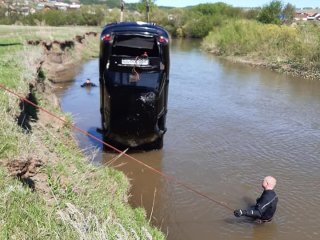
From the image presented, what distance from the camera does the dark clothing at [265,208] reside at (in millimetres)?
7559

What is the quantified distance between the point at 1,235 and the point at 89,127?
9.14 meters

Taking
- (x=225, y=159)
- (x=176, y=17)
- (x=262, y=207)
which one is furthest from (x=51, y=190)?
(x=176, y=17)

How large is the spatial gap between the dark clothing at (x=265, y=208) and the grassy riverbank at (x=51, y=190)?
193 cm

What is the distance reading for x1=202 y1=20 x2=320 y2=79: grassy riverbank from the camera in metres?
28.2

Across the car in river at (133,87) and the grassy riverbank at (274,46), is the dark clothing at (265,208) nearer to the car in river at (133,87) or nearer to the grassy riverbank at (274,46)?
the car in river at (133,87)

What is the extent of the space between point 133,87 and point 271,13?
51274 mm

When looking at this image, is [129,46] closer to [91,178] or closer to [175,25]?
[91,178]

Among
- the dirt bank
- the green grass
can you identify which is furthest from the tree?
the dirt bank

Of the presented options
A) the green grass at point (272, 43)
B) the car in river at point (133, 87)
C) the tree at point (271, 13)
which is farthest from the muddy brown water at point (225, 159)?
the tree at point (271, 13)

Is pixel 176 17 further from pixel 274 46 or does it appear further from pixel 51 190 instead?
pixel 51 190

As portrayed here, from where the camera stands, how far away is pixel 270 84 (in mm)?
23469

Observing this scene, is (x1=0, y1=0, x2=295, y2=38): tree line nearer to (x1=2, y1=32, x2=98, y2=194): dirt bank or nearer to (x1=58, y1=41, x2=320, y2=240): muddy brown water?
(x1=2, y1=32, x2=98, y2=194): dirt bank

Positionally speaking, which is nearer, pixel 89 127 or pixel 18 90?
pixel 18 90

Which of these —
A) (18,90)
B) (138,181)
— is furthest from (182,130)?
(18,90)
